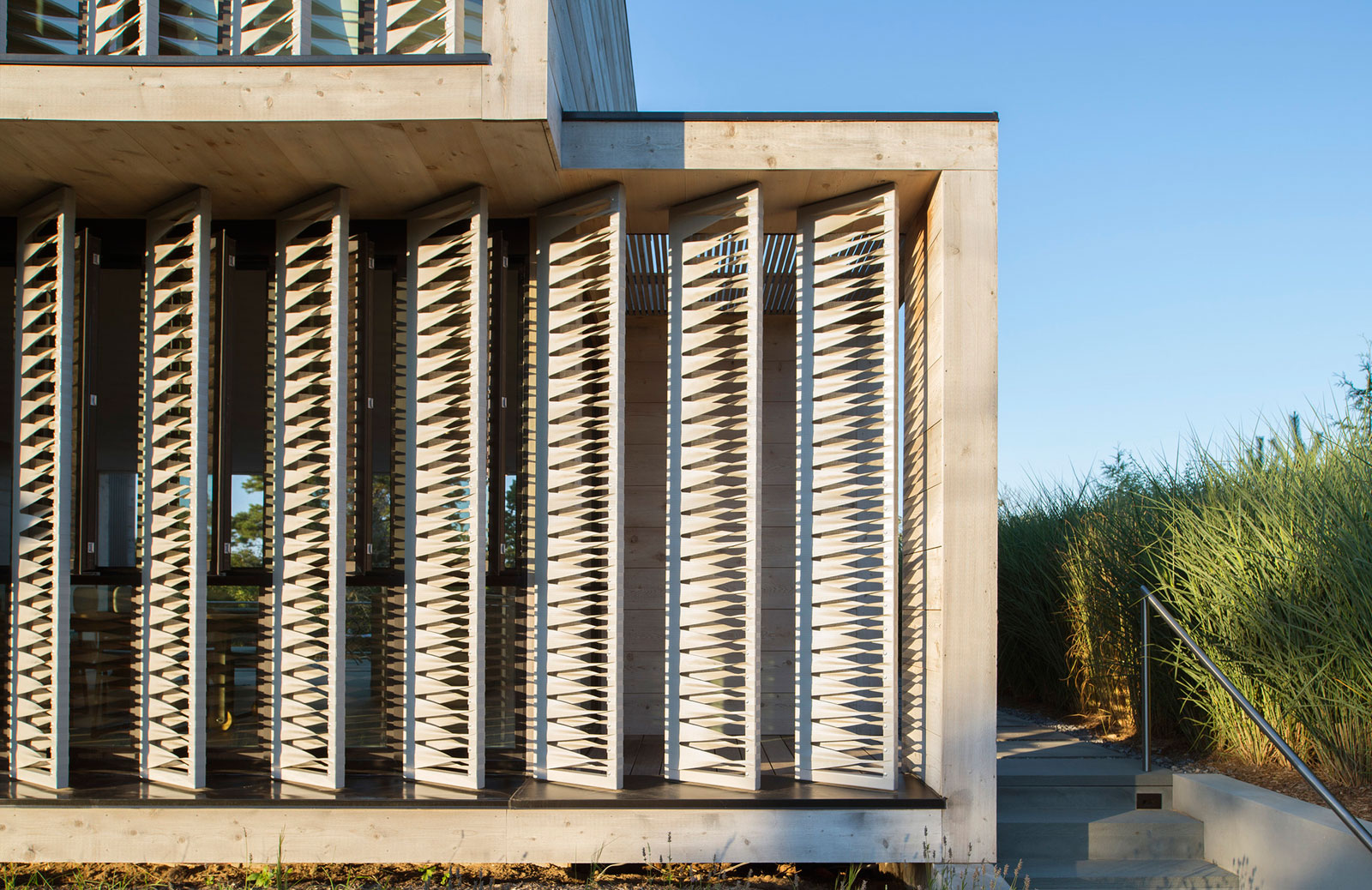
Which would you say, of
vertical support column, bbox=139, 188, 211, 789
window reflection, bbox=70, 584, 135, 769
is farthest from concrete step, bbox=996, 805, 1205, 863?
window reflection, bbox=70, 584, 135, 769

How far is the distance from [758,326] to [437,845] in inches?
101

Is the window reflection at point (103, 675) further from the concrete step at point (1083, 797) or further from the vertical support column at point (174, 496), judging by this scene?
the concrete step at point (1083, 797)

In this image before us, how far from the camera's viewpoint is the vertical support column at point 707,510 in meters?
3.94

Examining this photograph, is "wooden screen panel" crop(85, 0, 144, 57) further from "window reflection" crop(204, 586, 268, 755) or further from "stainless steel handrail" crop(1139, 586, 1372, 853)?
"stainless steel handrail" crop(1139, 586, 1372, 853)

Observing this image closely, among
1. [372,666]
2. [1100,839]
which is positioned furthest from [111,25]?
[1100,839]

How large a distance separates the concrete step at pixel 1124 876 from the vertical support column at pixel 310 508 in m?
3.09

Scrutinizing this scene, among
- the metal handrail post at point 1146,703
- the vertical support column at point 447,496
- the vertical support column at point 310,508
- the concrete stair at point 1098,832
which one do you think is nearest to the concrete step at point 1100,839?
the concrete stair at point 1098,832

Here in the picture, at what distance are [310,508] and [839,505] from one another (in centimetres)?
236

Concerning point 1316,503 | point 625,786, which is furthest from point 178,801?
point 1316,503

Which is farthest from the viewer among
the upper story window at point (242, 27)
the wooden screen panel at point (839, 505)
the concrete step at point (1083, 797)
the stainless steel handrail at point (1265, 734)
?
the concrete step at point (1083, 797)

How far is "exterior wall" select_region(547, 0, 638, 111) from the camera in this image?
3692mm

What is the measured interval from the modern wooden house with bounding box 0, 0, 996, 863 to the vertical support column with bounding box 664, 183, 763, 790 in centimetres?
2

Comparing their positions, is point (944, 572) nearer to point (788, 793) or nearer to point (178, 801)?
point (788, 793)

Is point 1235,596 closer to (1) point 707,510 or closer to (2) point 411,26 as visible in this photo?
(1) point 707,510
